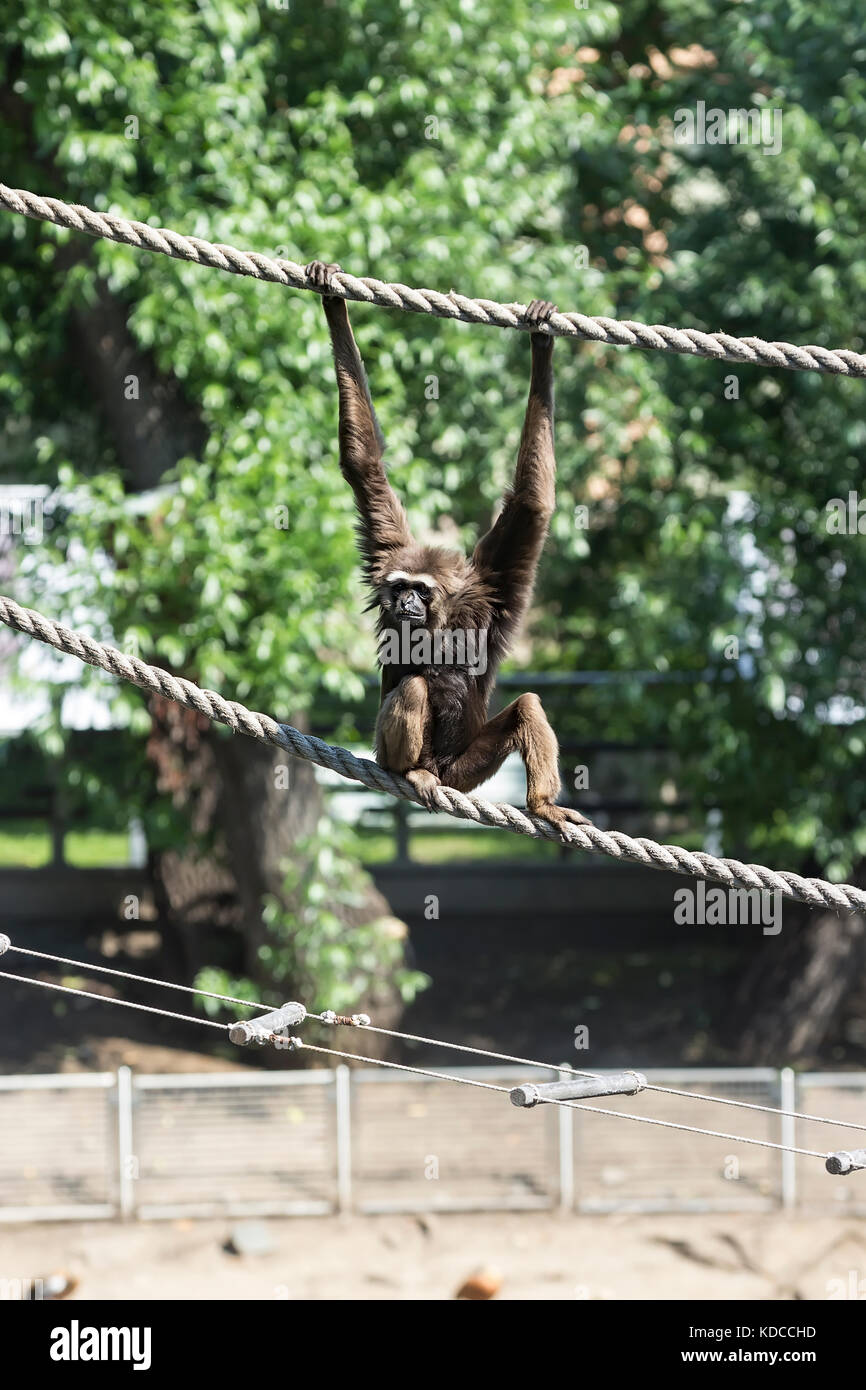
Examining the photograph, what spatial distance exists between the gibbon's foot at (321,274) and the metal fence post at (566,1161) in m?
7.50

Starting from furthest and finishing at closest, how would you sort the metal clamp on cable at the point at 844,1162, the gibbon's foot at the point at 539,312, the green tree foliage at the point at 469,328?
the green tree foliage at the point at 469,328 < the gibbon's foot at the point at 539,312 < the metal clamp on cable at the point at 844,1162

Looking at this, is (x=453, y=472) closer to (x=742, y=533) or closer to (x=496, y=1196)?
(x=742, y=533)

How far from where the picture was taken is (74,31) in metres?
9.91

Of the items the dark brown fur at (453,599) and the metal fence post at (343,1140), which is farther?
the metal fence post at (343,1140)

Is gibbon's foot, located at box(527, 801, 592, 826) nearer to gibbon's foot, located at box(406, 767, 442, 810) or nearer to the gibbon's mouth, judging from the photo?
gibbon's foot, located at box(406, 767, 442, 810)

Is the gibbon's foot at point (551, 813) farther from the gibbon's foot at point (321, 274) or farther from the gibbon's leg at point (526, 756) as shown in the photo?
the gibbon's foot at point (321, 274)

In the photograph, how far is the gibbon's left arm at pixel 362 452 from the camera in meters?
5.82

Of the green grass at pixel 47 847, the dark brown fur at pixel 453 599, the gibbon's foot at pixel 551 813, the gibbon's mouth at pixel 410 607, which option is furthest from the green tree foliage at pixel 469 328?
the green grass at pixel 47 847

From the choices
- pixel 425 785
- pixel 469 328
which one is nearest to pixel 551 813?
pixel 425 785

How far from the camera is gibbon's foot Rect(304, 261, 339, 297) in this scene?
17.0 ft

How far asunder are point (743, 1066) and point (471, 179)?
27.1ft

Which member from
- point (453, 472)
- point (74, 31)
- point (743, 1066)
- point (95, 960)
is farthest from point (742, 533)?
point (95, 960)

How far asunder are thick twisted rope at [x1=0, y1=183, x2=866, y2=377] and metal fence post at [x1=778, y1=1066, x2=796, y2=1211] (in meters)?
7.16

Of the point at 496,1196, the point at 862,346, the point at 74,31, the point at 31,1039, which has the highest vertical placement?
the point at 74,31
